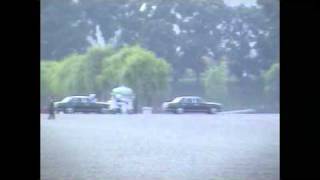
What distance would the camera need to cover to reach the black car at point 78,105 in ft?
19.7

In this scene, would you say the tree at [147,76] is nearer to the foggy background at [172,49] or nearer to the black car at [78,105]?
the foggy background at [172,49]

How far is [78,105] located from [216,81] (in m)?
1.18

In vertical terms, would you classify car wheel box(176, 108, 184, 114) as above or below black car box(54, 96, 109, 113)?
below

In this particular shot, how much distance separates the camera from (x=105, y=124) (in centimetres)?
605

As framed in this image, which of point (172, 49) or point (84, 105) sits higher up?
point (172, 49)

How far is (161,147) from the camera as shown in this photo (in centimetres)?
604

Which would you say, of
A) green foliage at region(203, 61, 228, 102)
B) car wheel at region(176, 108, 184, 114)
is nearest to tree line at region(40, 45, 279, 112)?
green foliage at region(203, 61, 228, 102)

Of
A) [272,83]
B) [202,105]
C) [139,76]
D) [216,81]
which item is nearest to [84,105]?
[139,76]

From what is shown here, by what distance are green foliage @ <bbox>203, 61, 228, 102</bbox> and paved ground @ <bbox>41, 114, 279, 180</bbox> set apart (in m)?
0.17

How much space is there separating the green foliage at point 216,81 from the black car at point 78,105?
2.85 feet

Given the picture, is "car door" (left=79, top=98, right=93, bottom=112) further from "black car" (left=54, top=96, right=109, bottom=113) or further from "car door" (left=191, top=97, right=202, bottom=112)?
"car door" (left=191, top=97, right=202, bottom=112)

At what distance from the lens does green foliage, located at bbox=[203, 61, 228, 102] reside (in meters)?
6.04

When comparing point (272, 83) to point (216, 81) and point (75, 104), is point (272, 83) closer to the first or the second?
point (216, 81)
